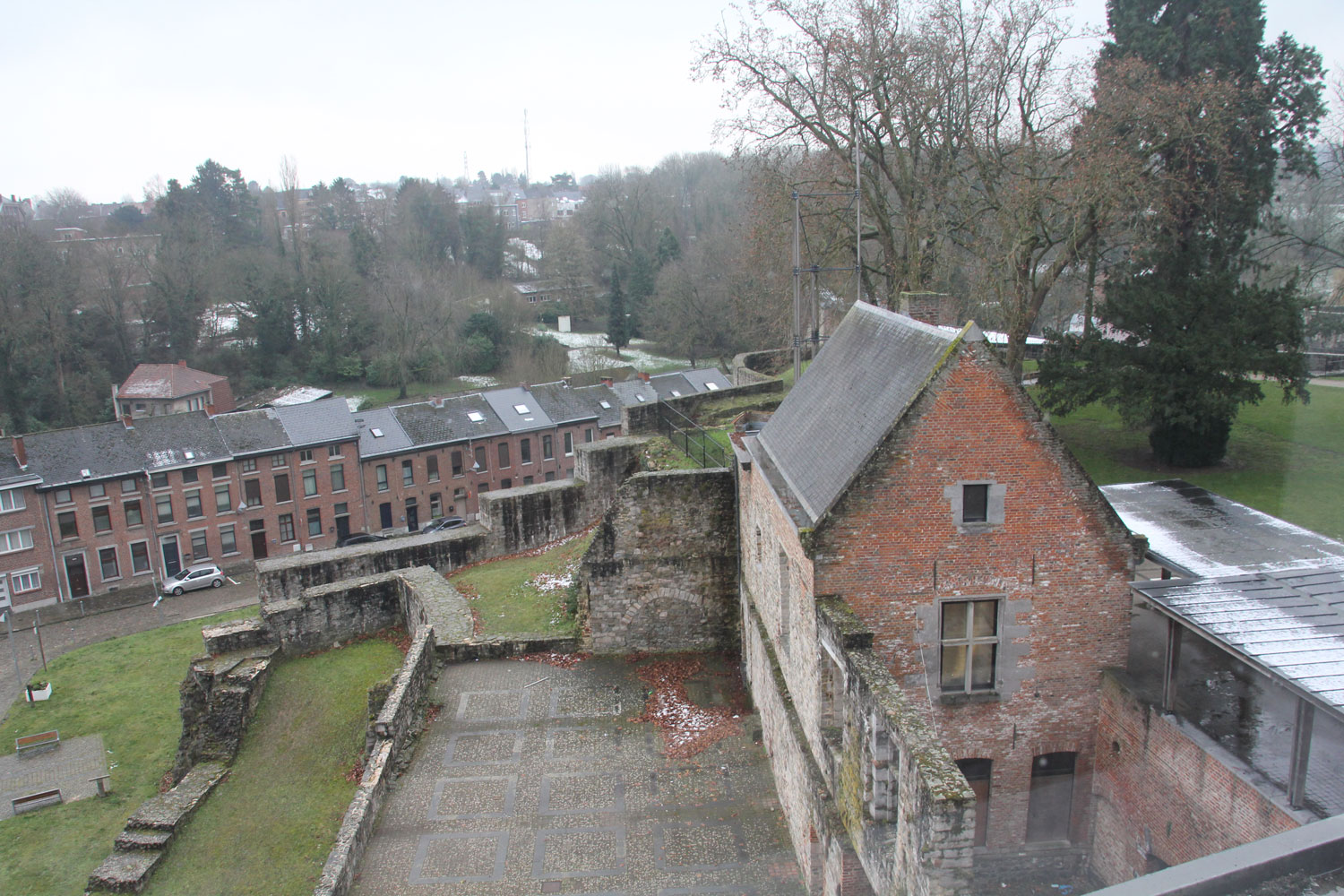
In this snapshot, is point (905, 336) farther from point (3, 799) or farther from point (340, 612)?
point (3, 799)

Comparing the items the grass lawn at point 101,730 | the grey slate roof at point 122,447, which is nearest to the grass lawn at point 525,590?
the grass lawn at point 101,730

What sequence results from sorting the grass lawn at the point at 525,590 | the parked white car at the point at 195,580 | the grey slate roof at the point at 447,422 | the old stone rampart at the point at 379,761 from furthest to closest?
the grey slate roof at the point at 447,422 < the parked white car at the point at 195,580 < the grass lawn at the point at 525,590 < the old stone rampart at the point at 379,761

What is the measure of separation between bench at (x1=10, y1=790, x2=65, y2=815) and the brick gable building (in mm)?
16484

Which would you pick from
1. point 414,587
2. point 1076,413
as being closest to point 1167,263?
point 1076,413

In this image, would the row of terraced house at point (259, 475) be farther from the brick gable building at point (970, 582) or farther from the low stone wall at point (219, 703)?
the brick gable building at point (970, 582)

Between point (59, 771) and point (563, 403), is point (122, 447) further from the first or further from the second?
point (59, 771)

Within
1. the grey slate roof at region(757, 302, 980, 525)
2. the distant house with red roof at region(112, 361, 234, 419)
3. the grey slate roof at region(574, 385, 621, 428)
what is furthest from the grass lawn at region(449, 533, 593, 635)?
the distant house with red roof at region(112, 361, 234, 419)

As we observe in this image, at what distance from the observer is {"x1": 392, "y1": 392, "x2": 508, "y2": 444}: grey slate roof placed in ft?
148

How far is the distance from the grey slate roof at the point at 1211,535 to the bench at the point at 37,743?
81.7 ft

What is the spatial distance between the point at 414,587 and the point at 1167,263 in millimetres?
19104

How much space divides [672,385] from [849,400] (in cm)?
3489

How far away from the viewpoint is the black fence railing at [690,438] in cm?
2000

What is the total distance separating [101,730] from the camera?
23.8m

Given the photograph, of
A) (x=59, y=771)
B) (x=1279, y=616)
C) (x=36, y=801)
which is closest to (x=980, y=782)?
(x=1279, y=616)
